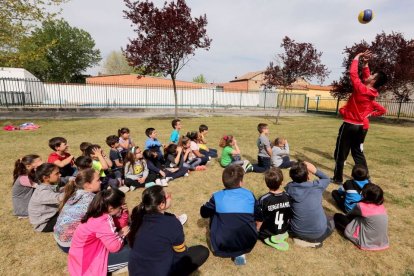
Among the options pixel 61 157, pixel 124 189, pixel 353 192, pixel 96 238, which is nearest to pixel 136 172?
pixel 124 189

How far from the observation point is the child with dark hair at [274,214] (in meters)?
3.43

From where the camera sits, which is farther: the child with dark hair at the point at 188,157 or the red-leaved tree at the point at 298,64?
the red-leaved tree at the point at 298,64

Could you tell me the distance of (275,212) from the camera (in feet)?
11.3

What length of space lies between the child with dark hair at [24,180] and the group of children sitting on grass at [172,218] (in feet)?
0.05

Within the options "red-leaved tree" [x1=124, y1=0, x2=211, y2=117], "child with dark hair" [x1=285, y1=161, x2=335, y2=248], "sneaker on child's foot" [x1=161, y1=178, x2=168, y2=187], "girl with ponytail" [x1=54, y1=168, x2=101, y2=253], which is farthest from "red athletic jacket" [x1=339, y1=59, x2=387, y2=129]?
"red-leaved tree" [x1=124, y1=0, x2=211, y2=117]

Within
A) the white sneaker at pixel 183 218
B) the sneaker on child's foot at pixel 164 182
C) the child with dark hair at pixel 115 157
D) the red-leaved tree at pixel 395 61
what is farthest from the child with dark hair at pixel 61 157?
the red-leaved tree at pixel 395 61

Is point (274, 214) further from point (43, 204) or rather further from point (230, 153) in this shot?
point (230, 153)

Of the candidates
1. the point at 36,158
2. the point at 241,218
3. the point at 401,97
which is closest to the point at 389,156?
the point at 241,218

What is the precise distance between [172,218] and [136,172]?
344 centimetres

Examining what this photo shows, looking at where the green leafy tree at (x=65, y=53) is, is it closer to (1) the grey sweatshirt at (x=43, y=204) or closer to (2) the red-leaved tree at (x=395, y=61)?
(2) the red-leaved tree at (x=395, y=61)

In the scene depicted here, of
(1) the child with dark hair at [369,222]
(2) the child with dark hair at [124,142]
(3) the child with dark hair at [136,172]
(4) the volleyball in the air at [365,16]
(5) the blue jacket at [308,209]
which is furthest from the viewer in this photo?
(4) the volleyball in the air at [365,16]

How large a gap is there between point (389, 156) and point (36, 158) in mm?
10398

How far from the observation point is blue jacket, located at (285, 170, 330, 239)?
3501 millimetres

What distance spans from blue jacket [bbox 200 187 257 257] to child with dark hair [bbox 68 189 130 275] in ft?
3.77
